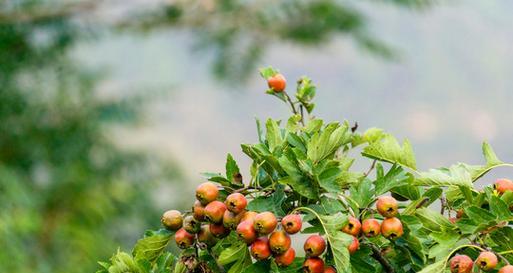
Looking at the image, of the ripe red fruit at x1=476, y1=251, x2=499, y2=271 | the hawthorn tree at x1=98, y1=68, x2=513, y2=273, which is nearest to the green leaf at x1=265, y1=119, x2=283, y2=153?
the hawthorn tree at x1=98, y1=68, x2=513, y2=273

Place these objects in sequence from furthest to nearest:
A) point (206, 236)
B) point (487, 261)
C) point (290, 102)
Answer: point (290, 102), point (206, 236), point (487, 261)

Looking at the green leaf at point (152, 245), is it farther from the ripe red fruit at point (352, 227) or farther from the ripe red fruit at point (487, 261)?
the ripe red fruit at point (487, 261)

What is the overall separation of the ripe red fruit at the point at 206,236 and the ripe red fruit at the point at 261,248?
0.22 feet

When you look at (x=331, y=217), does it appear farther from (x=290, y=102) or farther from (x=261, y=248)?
(x=290, y=102)

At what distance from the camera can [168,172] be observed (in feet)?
19.7

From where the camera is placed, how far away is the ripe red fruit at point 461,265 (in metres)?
0.66

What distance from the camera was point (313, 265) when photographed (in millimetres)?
684

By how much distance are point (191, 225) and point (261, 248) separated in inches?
3.4

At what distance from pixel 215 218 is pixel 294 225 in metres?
0.08

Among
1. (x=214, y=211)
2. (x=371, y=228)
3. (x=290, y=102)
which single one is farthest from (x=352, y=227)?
(x=290, y=102)

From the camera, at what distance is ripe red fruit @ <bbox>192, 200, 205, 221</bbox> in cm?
74

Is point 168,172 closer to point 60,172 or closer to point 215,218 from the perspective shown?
point 60,172

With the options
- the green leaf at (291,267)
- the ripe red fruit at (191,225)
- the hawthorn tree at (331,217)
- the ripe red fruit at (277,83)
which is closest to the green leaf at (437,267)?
the hawthorn tree at (331,217)

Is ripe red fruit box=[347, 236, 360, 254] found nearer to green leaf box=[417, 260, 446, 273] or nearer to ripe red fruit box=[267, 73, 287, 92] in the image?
green leaf box=[417, 260, 446, 273]
